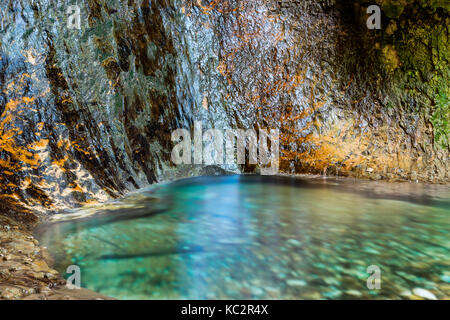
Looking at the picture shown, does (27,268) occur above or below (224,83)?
below

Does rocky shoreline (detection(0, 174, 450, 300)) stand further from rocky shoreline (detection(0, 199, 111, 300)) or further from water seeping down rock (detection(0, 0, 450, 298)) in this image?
water seeping down rock (detection(0, 0, 450, 298))

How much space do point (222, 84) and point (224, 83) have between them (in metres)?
0.03

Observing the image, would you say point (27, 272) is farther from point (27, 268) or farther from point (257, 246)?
point (257, 246)

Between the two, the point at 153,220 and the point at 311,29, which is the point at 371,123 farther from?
the point at 153,220

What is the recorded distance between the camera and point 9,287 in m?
1.13

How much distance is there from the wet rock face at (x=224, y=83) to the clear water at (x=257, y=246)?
0.74 metres

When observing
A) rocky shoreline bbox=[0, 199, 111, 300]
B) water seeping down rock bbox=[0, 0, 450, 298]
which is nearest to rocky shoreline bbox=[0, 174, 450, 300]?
rocky shoreline bbox=[0, 199, 111, 300]

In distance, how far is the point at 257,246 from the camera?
1.75 metres

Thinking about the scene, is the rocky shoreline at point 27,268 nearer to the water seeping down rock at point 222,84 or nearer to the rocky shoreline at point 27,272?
the rocky shoreline at point 27,272

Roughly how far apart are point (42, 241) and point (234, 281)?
3.97 ft

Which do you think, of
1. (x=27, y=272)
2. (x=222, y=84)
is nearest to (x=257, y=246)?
(x=27, y=272)

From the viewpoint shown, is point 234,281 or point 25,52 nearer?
point 234,281

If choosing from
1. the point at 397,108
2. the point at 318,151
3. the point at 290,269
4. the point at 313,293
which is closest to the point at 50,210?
the point at 290,269

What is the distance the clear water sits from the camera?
129 cm
